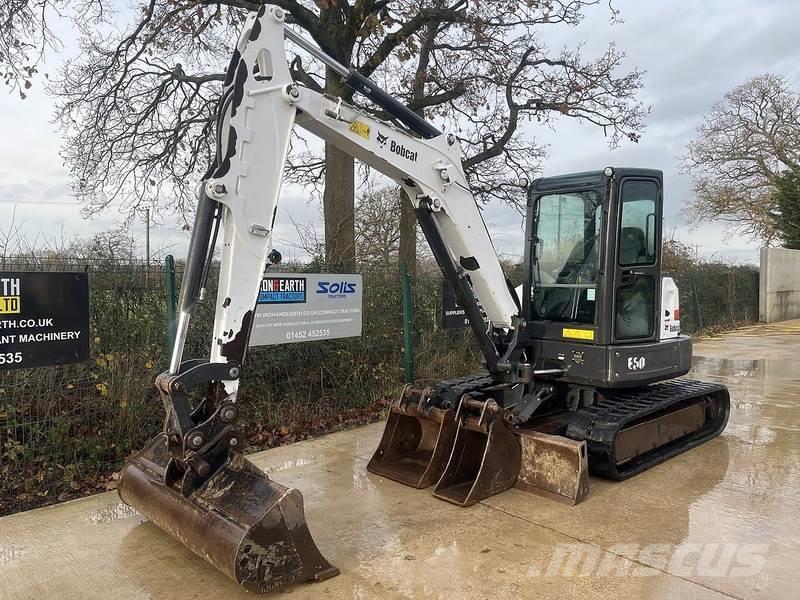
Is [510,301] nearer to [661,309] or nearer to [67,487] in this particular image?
[661,309]

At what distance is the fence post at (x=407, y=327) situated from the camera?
8.12m

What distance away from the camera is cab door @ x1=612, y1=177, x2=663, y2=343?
514 centimetres

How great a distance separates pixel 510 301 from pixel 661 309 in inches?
58.3

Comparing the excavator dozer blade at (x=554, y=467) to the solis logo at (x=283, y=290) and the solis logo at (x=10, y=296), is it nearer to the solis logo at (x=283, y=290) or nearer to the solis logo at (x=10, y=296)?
the solis logo at (x=283, y=290)

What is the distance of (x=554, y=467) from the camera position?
455cm

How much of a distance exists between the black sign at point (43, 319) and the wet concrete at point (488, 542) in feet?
3.81

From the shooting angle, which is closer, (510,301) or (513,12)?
(510,301)

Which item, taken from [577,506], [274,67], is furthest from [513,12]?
[577,506]

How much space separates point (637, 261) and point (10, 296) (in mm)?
5055

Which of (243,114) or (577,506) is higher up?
(243,114)

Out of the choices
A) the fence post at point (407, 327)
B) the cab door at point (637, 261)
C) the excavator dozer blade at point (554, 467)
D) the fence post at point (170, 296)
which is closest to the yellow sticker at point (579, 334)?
the cab door at point (637, 261)

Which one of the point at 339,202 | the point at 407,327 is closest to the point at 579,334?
the point at 407,327

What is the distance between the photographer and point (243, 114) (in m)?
3.53

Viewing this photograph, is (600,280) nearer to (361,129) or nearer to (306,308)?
(361,129)
